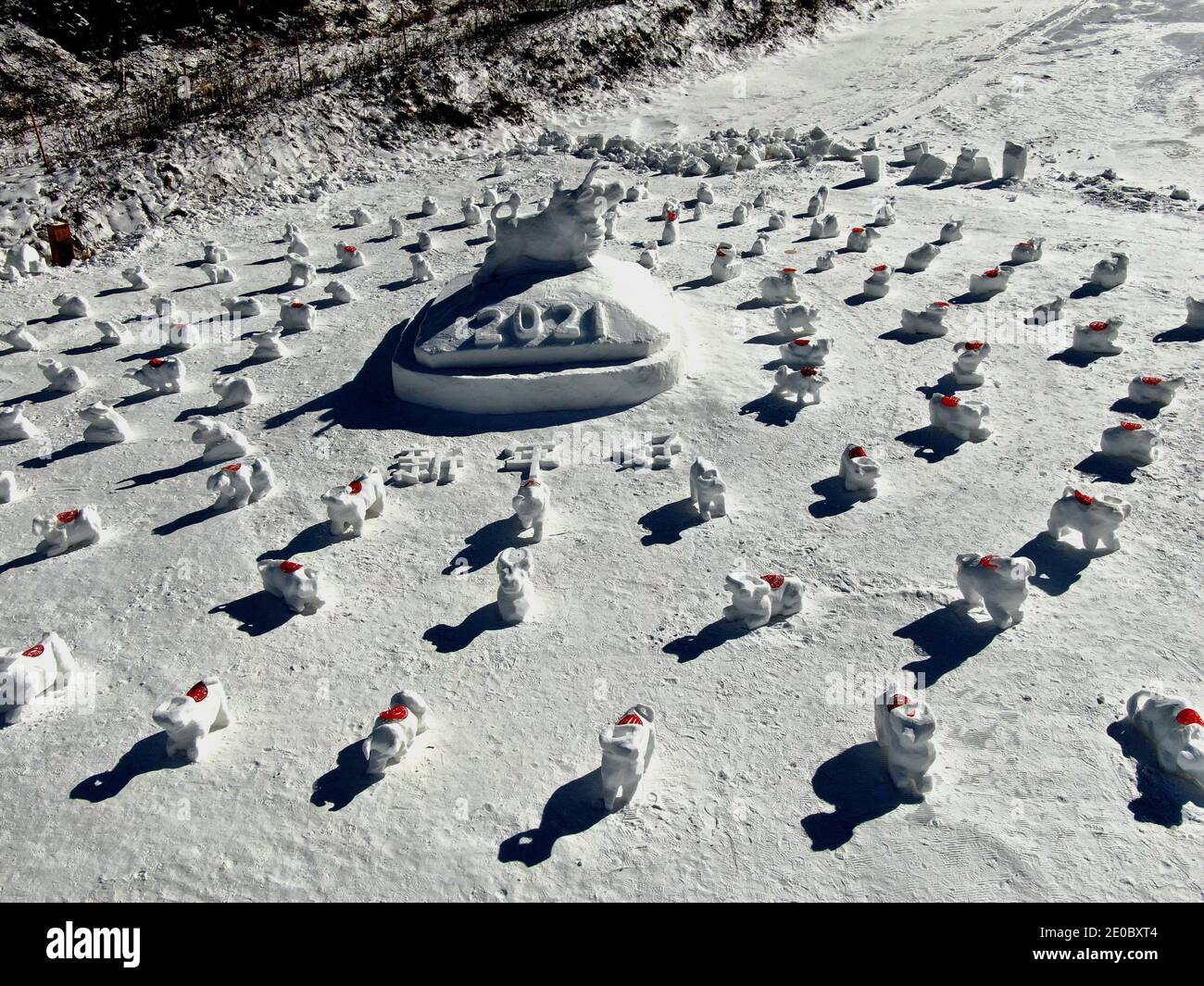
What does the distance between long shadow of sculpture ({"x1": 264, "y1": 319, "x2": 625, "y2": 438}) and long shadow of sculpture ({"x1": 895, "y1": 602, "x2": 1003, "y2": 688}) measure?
13.4ft

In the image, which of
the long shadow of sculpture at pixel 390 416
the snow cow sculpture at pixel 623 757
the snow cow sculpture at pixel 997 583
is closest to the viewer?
the snow cow sculpture at pixel 623 757

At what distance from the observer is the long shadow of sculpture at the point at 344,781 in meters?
6.46

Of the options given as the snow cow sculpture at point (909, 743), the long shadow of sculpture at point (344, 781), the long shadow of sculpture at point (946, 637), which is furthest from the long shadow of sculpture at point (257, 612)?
the long shadow of sculpture at point (946, 637)

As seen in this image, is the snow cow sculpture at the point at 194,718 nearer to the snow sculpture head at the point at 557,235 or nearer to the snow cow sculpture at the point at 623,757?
the snow cow sculpture at the point at 623,757

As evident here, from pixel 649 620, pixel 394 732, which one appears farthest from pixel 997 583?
pixel 394 732

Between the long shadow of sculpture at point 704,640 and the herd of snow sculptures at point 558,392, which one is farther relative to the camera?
the long shadow of sculpture at point 704,640

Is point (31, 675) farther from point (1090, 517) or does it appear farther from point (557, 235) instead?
point (1090, 517)

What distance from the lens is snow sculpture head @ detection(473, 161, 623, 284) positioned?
36.3 ft

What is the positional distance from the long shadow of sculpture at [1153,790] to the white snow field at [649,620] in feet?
0.06

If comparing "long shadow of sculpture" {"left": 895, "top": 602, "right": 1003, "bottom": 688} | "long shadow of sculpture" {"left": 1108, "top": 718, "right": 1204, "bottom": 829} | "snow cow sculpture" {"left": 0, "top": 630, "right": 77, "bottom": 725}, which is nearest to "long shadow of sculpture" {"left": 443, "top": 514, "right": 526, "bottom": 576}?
"snow cow sculpture" {"left": 0, "top": 630, "right": 77, "bottom": 725}

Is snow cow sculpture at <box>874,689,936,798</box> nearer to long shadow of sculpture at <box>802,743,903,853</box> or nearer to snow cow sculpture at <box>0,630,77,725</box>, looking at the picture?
long shadow of sculpture at <box>802,743,903,853</box>

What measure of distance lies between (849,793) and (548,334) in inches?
233

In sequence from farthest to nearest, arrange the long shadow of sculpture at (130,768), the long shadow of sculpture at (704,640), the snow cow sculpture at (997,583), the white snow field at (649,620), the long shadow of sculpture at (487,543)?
the long shadow of sculpture at (487,543)
the long shadow of sculpture at (704,640)
the snow cow sculpture at (997,583)
the long shadow of sculpture at (130,768)
the white snow field at (649,620)

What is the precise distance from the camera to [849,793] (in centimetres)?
632
